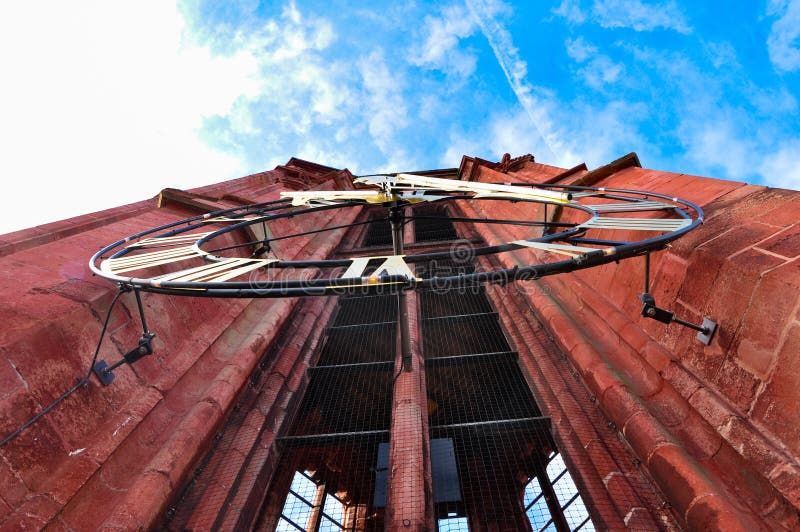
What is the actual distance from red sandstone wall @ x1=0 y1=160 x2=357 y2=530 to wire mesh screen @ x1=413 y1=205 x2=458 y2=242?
8290 mm

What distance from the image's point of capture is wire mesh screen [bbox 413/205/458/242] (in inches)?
519

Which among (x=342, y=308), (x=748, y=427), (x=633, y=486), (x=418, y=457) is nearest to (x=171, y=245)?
(x=342, y=308)

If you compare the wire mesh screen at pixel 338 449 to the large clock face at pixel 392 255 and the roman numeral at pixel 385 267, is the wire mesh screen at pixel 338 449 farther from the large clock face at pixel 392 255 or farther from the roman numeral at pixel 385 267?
the roman numeral at pixel 385 267

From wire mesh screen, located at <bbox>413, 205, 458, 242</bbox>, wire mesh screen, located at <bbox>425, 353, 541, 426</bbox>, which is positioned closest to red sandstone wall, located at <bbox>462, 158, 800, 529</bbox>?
wire mesh screen, located at <bbox>425, 353, 541, 426</bbox>

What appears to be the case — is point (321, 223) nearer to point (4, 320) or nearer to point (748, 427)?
point (4, 320)

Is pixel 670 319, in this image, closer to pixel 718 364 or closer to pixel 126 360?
pixel 718 364

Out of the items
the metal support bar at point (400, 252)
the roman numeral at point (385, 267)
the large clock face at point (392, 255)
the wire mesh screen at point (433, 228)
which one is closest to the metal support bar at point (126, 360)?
the large clock face at point (392, 255)

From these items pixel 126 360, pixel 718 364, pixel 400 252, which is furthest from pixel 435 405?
pixel 126 360

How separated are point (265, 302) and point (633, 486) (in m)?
4.92

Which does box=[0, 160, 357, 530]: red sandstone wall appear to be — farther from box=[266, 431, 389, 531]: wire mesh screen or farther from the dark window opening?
the dark window opening

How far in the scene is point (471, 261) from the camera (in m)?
9.48

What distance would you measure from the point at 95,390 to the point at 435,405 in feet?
12.9

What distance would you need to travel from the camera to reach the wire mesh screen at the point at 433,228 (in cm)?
1319

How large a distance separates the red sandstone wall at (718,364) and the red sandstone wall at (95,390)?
3584 millimetres
